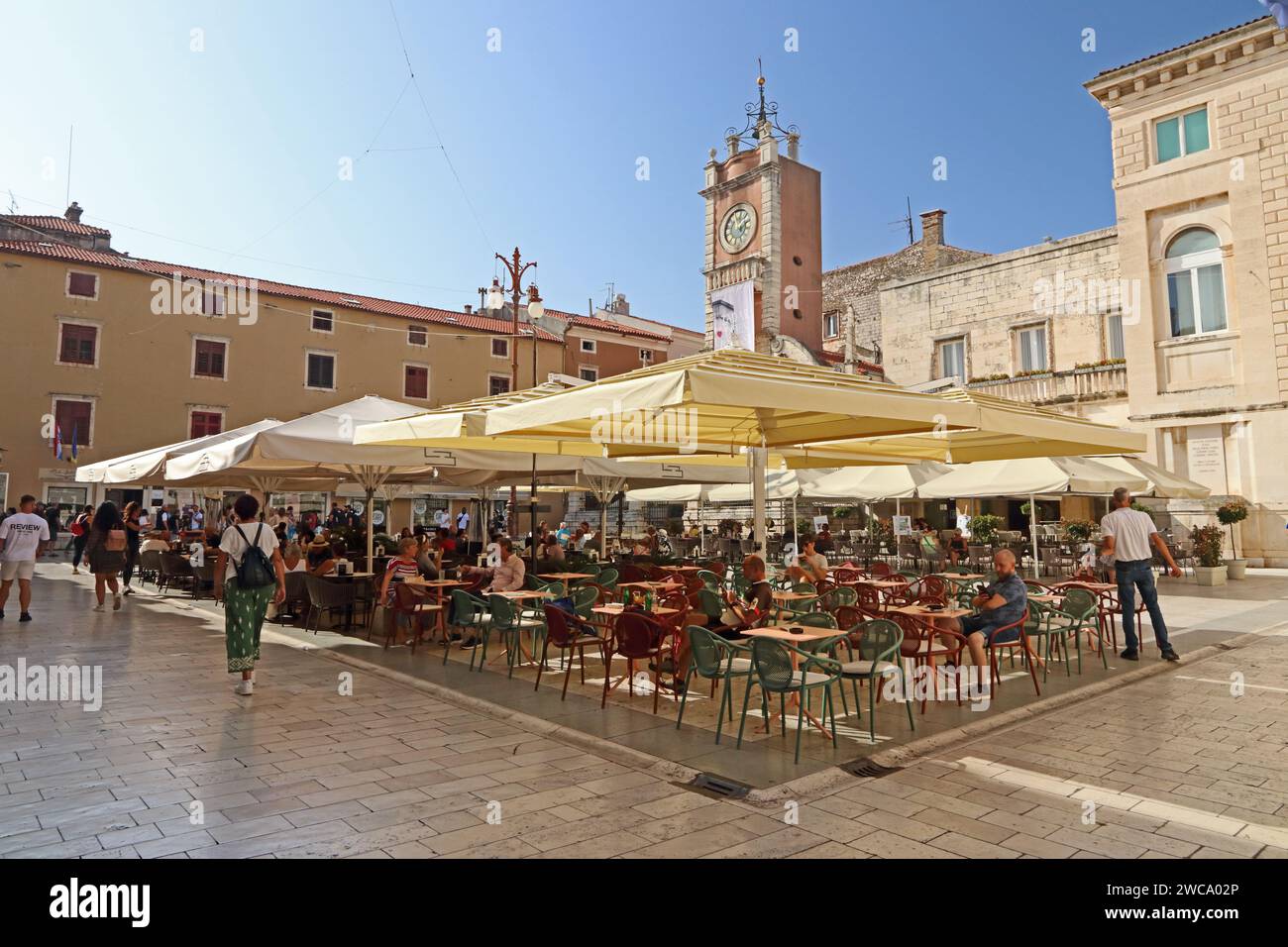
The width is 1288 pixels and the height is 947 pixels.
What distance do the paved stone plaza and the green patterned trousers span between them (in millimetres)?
307

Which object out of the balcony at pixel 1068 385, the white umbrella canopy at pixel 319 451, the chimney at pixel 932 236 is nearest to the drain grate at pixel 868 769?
the white umbrella canopy at pixel 319 451

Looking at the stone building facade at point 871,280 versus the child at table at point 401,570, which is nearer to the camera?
the child at table at point 401,570

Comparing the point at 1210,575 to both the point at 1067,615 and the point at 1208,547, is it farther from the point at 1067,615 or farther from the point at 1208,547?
the point at 1067,615

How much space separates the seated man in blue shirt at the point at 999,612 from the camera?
629cm

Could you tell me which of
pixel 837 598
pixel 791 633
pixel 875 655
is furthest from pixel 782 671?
pixel 837 598

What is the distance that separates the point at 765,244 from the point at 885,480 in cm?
2221

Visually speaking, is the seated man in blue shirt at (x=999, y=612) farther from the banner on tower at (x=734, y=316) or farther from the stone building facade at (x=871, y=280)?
the stone building facade at (x=871, y=280)

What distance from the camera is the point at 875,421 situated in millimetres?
7062

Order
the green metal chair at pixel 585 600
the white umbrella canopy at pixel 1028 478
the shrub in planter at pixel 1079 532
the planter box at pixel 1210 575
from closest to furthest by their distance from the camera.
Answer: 1. the green metal chair at pixel 585 600
2. the white umbrella canopy at pixel 1028 478
3. the planter box at pixel 1210 575
4. the shrub in planter at pixel 1079 532

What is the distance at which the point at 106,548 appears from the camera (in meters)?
11.1

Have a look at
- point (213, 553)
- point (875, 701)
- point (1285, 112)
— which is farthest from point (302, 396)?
point (1285, 112)

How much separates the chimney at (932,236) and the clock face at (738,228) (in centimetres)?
799
